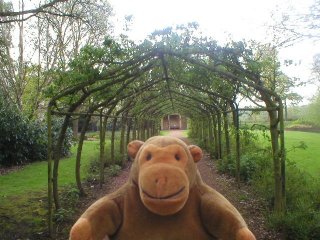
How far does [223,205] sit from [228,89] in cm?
665

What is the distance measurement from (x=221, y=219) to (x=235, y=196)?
516 centimetres

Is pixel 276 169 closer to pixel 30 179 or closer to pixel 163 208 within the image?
pixel 163 208

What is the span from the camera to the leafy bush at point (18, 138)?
1301 centimetres

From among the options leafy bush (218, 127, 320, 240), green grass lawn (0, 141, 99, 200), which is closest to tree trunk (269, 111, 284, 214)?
leafy bush (218, 127, 320, 240)

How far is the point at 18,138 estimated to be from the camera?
13.6 metres

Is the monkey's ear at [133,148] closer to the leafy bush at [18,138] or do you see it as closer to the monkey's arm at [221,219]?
the monkey's arm at [221,219]

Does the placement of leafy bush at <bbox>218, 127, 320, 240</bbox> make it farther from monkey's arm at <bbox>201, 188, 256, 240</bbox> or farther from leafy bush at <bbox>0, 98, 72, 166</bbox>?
leafy bush at <bbox>0, 98, 72, 166</bbox>

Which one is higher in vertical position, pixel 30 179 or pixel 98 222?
pixel 98 222

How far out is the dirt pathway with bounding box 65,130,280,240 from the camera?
5.59 m

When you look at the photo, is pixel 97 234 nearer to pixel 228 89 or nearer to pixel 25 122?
pixel 228 89

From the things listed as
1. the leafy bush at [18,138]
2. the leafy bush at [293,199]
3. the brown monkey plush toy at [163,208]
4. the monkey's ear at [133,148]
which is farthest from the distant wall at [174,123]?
the brown monkey plush toy at [163,208]

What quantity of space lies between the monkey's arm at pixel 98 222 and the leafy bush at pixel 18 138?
9.73 meters

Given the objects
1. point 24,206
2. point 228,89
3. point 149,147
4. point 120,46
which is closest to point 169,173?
point 149,147

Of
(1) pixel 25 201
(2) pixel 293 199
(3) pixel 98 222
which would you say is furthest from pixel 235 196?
(3) pixel 98 222
